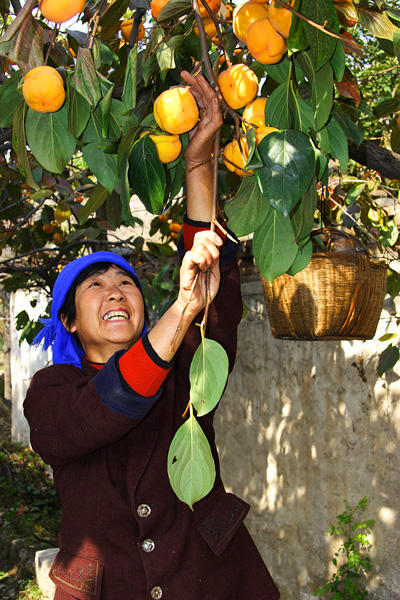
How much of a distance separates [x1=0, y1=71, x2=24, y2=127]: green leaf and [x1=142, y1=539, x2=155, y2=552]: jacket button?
97 centimetres

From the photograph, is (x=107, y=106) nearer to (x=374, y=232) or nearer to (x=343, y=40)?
(x=343, y=40)

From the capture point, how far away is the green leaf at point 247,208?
3.23 ft

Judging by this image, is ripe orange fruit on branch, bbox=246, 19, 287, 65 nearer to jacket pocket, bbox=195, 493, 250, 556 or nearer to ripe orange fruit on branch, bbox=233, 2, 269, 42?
ripe orange fruit on branch, bbox=233, 2, 269, 42

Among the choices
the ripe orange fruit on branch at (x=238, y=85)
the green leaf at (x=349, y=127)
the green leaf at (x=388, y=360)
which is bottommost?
the green leaf at (x=388, y=360)

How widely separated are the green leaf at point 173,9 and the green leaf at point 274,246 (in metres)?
0.38

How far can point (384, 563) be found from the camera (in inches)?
125

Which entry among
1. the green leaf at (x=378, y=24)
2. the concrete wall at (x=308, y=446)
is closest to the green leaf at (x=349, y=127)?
the green leaf at (x=378, y=24)

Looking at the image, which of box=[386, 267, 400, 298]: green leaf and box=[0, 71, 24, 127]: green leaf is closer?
box=[0, 71, 24, 127]: green leaf

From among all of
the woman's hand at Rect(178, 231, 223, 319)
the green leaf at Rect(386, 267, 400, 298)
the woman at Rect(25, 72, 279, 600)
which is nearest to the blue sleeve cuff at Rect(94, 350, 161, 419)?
the woman at Rect(25, 72, 279, 600)

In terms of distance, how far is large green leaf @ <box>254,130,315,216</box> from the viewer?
2.85 ft

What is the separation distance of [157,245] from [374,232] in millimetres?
1323

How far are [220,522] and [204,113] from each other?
38.3 inches

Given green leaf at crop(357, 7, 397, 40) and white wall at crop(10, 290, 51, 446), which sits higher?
green leaf at crop(357, 7, 397, 40)

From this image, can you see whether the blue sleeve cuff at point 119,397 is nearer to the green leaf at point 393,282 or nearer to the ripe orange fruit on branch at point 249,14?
the ripe orange fruit on branch at point 249,14
